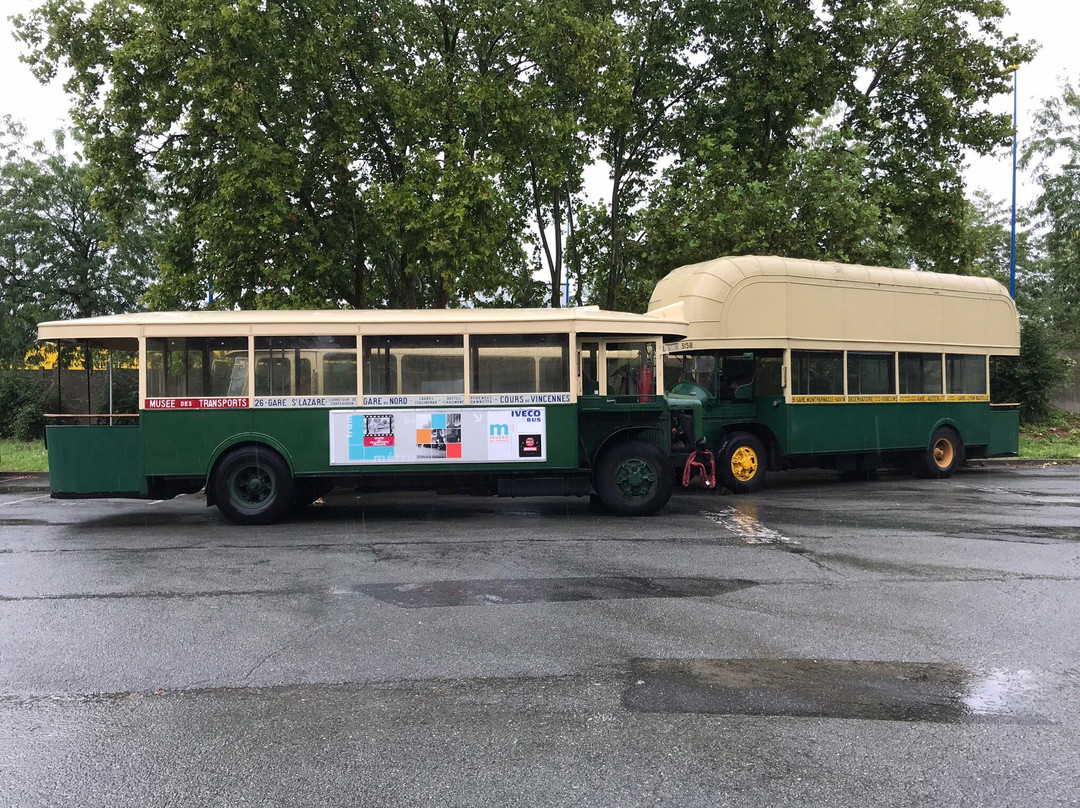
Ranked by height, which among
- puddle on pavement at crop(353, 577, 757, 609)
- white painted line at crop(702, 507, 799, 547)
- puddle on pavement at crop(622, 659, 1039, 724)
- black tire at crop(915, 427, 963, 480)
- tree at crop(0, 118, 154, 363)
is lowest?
puddle on pavement at crop(622, 659, 1039, 724)

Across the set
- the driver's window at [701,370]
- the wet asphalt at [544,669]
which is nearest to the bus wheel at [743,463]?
the driver's window at [701,370]

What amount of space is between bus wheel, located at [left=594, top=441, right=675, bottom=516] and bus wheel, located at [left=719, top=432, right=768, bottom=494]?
10.7 ft

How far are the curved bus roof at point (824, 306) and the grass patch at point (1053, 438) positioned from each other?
15.8 ft

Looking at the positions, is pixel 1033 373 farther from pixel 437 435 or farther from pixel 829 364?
pixel 437 435

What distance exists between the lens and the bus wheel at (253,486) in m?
11.3

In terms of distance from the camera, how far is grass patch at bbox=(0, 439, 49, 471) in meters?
19.3

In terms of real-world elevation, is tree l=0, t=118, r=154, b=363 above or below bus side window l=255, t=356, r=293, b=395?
above

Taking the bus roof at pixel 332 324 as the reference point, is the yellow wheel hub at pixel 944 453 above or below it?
below

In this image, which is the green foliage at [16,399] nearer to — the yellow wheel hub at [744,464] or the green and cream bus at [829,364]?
the green and cream bus at [829,364]

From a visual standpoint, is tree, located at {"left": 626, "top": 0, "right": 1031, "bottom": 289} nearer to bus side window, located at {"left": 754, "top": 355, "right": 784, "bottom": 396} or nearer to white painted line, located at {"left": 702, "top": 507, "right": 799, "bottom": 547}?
bus side window, located at {"left": 754, "top": 355, "right": 784, "bottom": 396}

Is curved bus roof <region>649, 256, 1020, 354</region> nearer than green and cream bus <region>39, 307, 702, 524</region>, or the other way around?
green and cream bus <region>39, 307, 702, 524</region>

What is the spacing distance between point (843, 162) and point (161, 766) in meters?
19.8

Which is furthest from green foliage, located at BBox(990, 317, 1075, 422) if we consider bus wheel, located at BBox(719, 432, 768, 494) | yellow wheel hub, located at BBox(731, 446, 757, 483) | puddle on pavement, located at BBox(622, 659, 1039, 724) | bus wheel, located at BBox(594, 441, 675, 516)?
puddle on pavement, located at BBox(622, 659, 1039, 724)

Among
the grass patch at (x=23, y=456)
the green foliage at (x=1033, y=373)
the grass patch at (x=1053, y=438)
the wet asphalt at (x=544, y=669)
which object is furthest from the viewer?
the green foliage at (x=1033, y=373)
